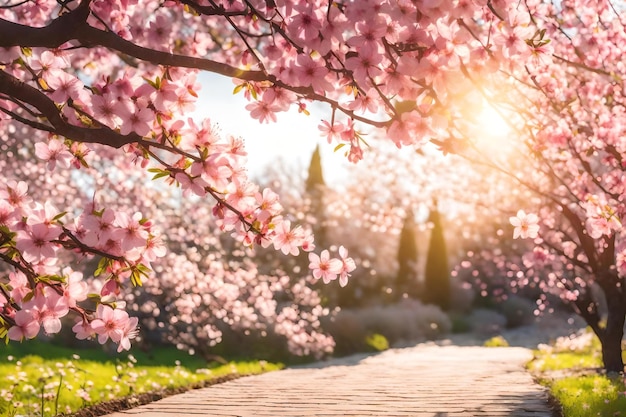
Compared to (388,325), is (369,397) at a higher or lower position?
lower

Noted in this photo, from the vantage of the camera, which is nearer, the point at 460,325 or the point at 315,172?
the point at 460,325

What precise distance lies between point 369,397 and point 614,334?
4444mm

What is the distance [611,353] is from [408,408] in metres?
4.72

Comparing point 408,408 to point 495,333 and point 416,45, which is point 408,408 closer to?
point 416,45

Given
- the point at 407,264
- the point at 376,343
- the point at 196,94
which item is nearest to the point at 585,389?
the point at 196,94

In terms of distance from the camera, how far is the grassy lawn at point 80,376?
7.16m

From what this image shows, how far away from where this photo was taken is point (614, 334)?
9.52 m

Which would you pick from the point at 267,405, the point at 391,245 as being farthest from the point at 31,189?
the point at 391,245

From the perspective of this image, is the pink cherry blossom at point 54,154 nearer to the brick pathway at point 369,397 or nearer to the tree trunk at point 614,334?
the brick pathway at point 369,397

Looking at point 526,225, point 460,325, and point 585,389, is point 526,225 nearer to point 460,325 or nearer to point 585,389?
point 585,389

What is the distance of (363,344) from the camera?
61.1ft

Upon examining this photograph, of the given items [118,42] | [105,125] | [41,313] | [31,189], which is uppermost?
[31,189]

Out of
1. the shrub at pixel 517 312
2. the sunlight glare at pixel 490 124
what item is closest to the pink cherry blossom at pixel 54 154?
the sunlight glare at pixel 490 124

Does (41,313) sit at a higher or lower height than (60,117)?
lower
